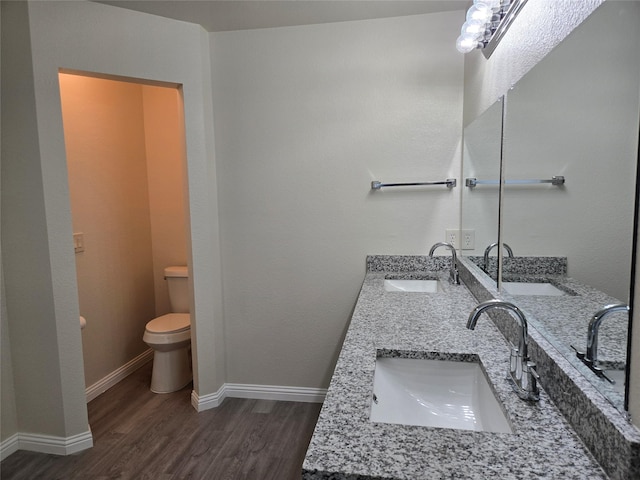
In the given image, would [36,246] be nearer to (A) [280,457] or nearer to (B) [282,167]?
(B) [282,167]

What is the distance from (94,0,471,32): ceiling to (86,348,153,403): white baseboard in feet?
7.76

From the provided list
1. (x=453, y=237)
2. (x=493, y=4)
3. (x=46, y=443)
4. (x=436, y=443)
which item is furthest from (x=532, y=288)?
(x=46, y=443)

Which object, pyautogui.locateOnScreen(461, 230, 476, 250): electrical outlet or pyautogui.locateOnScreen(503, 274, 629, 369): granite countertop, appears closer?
pyautogui.locateOnScreen(503, 274, 629, 369): granite countertop

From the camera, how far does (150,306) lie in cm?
338

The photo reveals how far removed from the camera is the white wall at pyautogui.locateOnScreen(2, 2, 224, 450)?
6.51ft

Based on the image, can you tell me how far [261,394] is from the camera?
275 centimetres

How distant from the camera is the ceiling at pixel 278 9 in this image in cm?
215

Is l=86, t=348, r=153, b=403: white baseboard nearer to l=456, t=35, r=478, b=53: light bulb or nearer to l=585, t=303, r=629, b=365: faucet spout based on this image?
l=585, t=303, r=629, b=365: faucet spout

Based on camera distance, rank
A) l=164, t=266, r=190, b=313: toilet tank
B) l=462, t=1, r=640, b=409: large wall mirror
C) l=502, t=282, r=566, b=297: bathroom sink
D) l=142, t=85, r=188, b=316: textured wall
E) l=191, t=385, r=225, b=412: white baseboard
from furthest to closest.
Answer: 1. l=142, t=85, r=188, b=316: textured wall
2. l=164, t=266, r=190, b=313: toilet tank
3. l=191, t=385, r=225, b=412: white baseboard
4. l=502, t=282, r=566, b=297: bathroom sink
5. l=462, t=1, r=640, b=409: large wall mirror

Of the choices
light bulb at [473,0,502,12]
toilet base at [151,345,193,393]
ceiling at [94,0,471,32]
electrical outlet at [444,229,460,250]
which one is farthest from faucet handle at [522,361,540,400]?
toilet base at [151,345,193,393]

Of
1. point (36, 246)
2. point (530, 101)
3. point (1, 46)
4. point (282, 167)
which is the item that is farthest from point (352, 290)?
point (1, 46)

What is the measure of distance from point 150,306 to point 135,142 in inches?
52.4

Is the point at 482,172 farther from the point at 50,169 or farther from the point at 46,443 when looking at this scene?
the point at 46,443

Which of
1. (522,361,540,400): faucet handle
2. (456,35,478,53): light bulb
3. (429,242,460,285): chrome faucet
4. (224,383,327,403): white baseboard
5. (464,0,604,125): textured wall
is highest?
(456,35,478,53): light bulb
